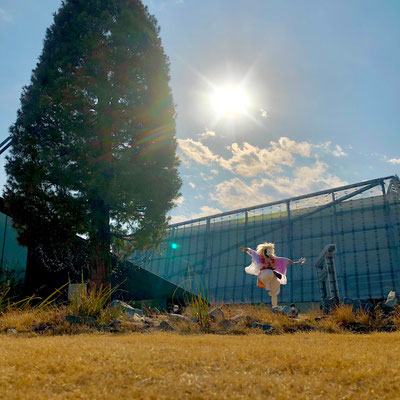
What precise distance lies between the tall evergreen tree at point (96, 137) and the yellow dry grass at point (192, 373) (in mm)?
8677

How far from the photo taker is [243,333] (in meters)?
8.38

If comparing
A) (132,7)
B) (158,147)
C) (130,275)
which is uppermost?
(132,7)

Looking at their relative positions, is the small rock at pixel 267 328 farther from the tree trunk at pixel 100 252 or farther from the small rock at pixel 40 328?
the tree trunk at pixel 100 252

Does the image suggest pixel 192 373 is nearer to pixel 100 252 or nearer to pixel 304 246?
pixel 100 252

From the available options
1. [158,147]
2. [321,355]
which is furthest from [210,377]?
[158,147]

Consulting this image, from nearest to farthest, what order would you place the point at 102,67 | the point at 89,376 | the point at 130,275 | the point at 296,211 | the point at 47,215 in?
1. the point at 89,376
2. the point at 47,215
3. the point at 102,67
4. the point at 130,275
5. the point at 296,211

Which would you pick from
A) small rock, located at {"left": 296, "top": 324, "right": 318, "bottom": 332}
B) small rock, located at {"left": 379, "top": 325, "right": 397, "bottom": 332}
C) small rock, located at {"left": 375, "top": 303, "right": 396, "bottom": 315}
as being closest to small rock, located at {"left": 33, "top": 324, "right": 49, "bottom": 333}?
small rock, located at {"left": 296, "top": 324, "right": 318, "bottom": 332}

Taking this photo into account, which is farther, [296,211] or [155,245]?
[296,211]

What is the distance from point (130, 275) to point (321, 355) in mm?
14303

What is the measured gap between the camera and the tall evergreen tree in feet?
44.3

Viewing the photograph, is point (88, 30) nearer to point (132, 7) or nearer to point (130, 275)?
point (132, 7)

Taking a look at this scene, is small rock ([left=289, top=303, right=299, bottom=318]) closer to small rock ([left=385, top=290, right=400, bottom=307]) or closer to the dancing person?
the dancing person

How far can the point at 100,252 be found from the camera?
13.5 meters

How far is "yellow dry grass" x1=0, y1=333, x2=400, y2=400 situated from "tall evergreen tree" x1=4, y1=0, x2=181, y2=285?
8.68 meters
